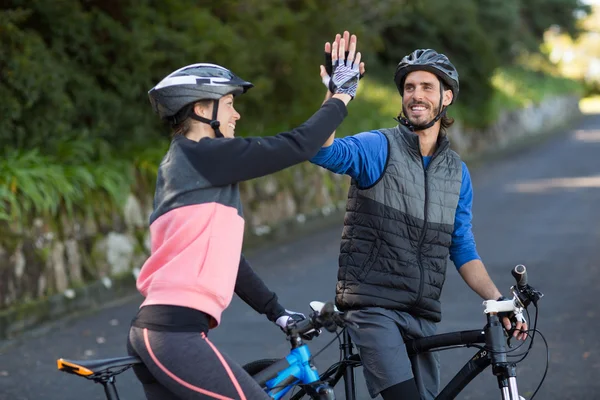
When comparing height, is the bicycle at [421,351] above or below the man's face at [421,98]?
below

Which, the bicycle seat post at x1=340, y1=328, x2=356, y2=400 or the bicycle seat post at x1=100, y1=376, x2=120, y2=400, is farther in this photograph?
the bicycle seat post at x1=340, y1=328, x2=356, y2=400

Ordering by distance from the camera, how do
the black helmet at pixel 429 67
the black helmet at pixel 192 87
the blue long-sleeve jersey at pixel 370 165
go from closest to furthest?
the black helmet at pixel 192 87 → the blue long-sleeve jersey at pixel 370 165 → the black helmet at pixel 429 67

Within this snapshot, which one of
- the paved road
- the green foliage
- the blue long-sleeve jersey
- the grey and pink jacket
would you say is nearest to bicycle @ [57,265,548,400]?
the grey and pink jacket

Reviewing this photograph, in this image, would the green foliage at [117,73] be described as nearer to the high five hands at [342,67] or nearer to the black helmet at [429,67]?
the black helmet at [429,67]

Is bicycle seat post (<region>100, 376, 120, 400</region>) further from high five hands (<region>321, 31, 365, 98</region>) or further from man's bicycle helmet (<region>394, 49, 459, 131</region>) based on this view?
man's bicycle helmet (<region>394, 49, 459, 131</region>)

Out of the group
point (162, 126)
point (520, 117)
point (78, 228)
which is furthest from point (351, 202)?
point (520, 117)

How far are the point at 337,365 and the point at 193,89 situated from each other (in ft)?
4.74

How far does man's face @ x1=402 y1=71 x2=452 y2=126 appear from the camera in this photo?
15.1ft

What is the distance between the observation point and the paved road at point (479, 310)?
762 centimetres

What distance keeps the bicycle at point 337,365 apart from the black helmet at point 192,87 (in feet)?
2.82

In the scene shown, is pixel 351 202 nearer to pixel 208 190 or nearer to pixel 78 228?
pixel 208 190

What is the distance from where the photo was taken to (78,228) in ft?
36.4

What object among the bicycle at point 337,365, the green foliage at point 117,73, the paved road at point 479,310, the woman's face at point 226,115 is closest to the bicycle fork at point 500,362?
the bicycle at point 337,365

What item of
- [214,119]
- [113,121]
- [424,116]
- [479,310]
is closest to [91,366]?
[214,119]
